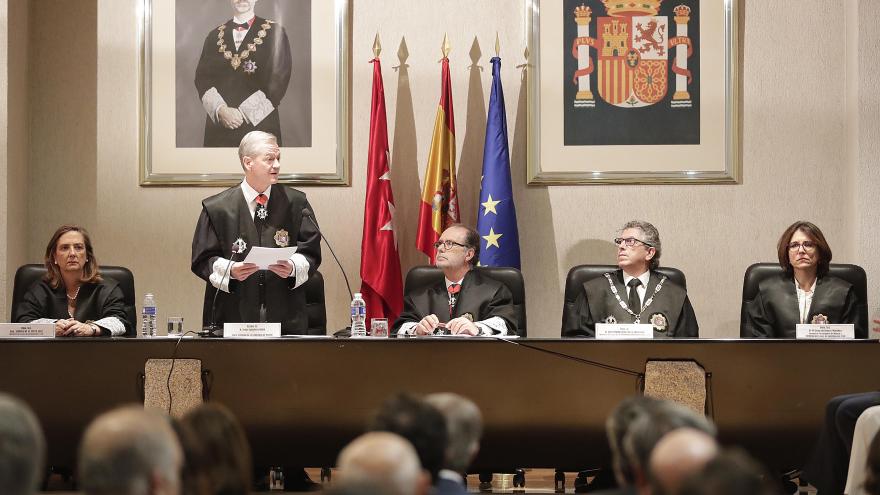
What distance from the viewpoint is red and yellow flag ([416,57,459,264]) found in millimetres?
5730

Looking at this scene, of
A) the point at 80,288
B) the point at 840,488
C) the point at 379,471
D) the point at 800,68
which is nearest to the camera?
the point at 379,471

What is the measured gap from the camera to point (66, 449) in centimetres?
403

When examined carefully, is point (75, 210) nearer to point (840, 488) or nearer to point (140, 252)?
point (140, 252)

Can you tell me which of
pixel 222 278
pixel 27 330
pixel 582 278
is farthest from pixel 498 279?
pixel 27 330

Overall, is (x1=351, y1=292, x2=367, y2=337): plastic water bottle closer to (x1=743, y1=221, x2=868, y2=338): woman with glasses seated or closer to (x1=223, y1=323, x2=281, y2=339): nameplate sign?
(x1=223, y1=323, x2=281, y2=339): nameplate sign

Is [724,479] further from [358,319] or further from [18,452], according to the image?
[358,319]

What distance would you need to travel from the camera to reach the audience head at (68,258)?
15.6 ft

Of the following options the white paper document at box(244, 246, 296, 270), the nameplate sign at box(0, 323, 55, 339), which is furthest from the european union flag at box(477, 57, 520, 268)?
the nameplate sign at box(0, 323, 55, 339)

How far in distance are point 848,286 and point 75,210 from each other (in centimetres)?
415

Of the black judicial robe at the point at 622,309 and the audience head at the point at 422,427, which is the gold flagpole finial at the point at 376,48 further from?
the audience head at the point at 422,427

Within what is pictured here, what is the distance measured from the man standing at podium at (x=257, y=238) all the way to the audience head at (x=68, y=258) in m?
0.48

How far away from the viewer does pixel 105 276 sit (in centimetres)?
492

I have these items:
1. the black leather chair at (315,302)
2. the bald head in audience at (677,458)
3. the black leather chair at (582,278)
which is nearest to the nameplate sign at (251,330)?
the black leather chair at (315,302)

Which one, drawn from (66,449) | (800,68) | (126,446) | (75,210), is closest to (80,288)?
(66,449)
